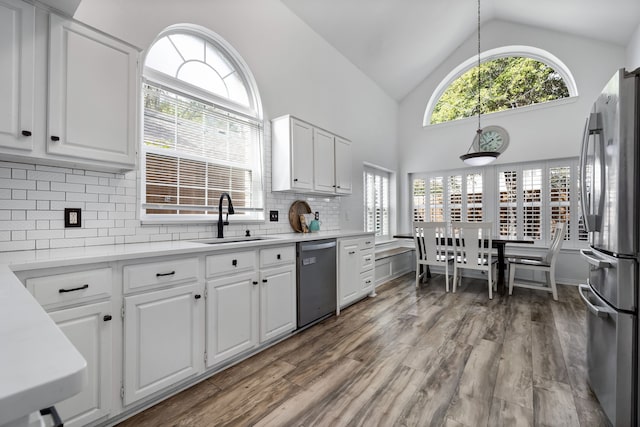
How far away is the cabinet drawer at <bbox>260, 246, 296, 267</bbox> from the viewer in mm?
2434

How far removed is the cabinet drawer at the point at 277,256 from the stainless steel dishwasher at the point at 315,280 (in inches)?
3.7

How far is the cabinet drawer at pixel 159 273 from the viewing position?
5.41 ft

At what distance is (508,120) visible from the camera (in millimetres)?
5152

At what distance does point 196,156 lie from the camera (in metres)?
2.73

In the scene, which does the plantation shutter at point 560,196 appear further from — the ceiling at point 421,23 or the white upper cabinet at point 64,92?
the white upper cabinet at point 64,92

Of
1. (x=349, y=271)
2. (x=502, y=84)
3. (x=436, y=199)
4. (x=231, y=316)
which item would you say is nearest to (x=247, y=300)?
(x=231, y=316)

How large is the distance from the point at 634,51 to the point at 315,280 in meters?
4.86

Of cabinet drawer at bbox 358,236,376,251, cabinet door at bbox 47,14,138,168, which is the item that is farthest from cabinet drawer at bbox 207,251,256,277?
cabinet drawer at bbox 358,236,376,251

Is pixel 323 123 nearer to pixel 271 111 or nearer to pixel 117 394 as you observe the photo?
pixel 271 111

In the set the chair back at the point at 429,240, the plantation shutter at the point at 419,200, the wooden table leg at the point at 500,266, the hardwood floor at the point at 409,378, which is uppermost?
the plantation shutter at the point at 419,200

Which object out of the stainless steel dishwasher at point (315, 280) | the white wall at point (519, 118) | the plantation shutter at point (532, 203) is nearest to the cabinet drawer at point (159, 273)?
the stainless steel dishwasher at point (315, 280)

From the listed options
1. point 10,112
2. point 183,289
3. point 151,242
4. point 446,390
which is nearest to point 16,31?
point 10,112

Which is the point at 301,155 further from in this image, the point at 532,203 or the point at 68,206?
the point at 532,203

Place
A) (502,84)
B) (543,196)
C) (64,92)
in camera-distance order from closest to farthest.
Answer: (64,92) < (543,196) < (502,84)
